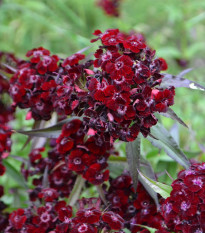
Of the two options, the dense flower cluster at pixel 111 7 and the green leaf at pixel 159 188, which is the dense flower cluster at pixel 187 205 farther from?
the dense flower cluster at pixel 111 7

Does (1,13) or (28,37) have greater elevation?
(28,37)

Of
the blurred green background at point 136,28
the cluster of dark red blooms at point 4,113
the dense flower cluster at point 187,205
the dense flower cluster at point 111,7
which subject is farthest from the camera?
the dense flower cluster at point 111,7

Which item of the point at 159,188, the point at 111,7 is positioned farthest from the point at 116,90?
the point at 111,7

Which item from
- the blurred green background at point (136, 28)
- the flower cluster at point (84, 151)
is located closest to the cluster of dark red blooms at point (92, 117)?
the flower cluster at point (84, 151)

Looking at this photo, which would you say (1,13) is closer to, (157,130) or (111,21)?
(111,21)

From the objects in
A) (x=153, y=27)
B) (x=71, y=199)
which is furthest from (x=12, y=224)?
(x=153, y=27)

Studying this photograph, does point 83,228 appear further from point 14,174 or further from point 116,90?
point 14,174

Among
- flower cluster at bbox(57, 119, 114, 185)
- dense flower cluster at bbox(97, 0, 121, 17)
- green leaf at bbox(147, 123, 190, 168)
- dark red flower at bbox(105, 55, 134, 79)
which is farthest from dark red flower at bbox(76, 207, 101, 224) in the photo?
dense flower cluster at bbox(97, 0, 121, 17)
